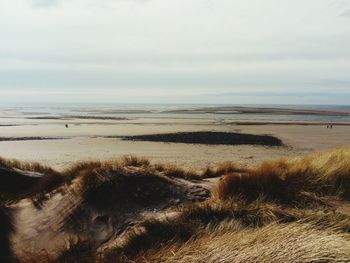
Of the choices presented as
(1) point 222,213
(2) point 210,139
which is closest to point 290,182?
(1) point 222,213

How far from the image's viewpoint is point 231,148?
27.6m

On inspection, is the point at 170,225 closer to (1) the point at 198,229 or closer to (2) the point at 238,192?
(1) the point at 198,229

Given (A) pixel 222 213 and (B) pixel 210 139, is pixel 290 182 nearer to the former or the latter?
(A) pixel 222 213

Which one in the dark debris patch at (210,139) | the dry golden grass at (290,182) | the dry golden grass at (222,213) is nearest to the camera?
the dry golden grass at (222,213)

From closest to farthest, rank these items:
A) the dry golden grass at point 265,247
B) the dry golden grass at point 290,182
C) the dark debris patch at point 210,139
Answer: the dry golden grass at point 265,247
the dry golden grass at point 290,182
the dark debris patch at point 210,139

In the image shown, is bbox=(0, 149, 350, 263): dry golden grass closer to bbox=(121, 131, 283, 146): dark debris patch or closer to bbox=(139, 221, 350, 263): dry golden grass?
bbox=(139, 221, 350, 263): dry golden grass

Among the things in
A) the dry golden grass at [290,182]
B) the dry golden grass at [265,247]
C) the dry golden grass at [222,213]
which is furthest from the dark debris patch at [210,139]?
the dry golden grass at [265,247]

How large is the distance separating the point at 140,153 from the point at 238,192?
17.2 m

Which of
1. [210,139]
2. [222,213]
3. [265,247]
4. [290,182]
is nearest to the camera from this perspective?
[265,247]

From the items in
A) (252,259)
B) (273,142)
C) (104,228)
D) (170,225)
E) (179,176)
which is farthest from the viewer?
(273,142)

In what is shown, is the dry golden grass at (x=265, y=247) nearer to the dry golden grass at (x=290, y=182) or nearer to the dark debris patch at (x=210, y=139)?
the dry golden grass at (x=290, y=182)

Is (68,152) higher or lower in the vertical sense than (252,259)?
lower

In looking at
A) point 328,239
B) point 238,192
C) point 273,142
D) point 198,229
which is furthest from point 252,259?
point 273,142

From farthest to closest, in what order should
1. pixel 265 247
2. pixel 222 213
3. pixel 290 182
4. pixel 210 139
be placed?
pixel 210 139 → pixel 290 182 → pixel 222 213 → pixel 265 247
